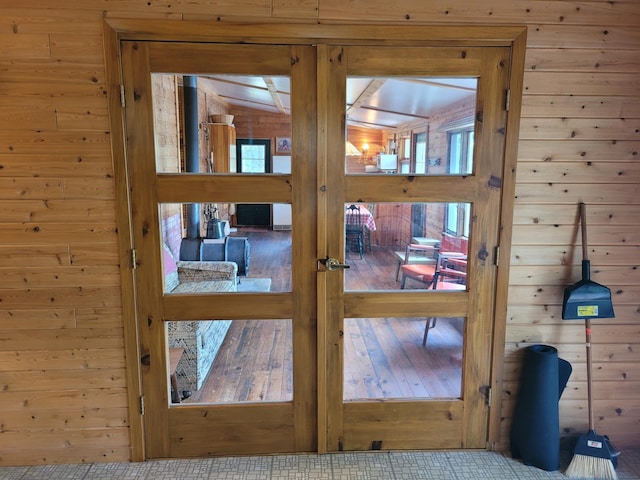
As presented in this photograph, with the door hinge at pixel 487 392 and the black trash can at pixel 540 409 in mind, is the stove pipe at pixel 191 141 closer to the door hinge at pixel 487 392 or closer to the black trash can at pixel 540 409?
the door hinge at pixel 487 392

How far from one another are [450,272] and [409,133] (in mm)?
894

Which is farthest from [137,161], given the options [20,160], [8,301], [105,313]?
[8,301]

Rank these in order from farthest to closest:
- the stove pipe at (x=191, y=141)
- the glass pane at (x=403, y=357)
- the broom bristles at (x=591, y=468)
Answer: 1. the stove pipe at (x=191, y=141)
2. the glass pane at (x=403, y=357)
3. the broom bristles at (x=591, y=468)

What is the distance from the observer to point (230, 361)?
9.58 feet

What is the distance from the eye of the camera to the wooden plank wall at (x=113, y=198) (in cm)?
188

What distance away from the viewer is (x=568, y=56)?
1.97m

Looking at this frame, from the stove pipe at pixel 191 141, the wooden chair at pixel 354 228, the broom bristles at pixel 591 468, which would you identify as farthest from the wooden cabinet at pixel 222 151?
the broom bristles at pixel 591 468

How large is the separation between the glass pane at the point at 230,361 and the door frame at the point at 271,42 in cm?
33

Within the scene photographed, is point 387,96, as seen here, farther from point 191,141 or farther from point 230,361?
point 230,361

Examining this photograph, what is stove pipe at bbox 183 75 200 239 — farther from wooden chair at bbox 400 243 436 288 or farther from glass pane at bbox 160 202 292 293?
wooden chair at bbox 400 243 436 288

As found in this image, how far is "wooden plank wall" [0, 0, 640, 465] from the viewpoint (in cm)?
188

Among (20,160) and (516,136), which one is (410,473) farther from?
(20,160)

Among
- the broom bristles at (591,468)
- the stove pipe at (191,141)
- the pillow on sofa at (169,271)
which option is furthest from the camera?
the stove pipe at (191,141)

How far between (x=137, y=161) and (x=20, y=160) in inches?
20.8
